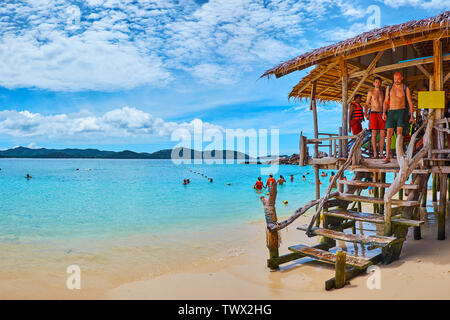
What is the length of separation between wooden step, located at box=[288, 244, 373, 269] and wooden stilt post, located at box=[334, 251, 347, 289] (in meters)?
0.31

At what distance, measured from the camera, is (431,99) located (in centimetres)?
680

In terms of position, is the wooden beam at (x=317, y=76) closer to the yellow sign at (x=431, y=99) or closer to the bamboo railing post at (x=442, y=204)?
the yellow sign at (x=431, y=99)

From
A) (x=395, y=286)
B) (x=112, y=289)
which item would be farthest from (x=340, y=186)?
(x=112, y=289)

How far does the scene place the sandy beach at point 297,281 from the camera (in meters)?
4.71

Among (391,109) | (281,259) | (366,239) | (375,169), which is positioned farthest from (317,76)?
(281,259)

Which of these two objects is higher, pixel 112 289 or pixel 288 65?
pixel 288 65

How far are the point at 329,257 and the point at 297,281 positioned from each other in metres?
0.71

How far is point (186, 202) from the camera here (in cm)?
2166

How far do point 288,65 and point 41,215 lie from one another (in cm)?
1539

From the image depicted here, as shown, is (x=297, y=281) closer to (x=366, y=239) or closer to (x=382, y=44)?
(x=366, y=239)

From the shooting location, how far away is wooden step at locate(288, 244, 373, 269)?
518cm
